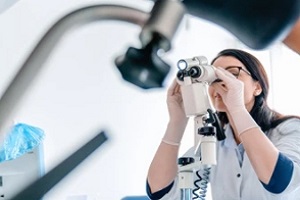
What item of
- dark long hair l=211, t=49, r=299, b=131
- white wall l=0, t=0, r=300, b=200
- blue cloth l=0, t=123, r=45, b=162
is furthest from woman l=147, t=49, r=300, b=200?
blue cloth l=0, t=123, r=45, b=162

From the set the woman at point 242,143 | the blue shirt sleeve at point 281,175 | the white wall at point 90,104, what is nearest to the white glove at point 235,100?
the woman at point 242,143

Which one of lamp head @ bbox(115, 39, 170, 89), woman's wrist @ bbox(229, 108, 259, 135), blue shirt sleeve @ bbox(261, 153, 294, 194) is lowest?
blue shirt sleeve @ bbox(261, 153, 294, 194)

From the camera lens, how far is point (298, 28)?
0.42m

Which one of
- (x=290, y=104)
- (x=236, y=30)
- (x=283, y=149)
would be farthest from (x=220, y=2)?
(x=290, y=104)

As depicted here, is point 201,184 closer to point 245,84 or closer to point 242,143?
point 242,143

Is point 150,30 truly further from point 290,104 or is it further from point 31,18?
point 290,104

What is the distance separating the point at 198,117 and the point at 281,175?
30 centimetres

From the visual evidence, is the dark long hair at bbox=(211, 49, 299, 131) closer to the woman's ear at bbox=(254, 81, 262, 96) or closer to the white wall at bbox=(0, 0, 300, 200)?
the woman's ear at bbox=(254, 81, 262, 96)

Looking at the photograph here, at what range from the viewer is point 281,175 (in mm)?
1271

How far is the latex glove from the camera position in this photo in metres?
1.44

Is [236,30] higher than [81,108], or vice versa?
[81,108]

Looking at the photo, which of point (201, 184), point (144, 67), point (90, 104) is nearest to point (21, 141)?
point (90, 104)

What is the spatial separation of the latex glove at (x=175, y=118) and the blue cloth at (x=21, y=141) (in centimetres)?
48

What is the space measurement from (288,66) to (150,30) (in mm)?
2428
